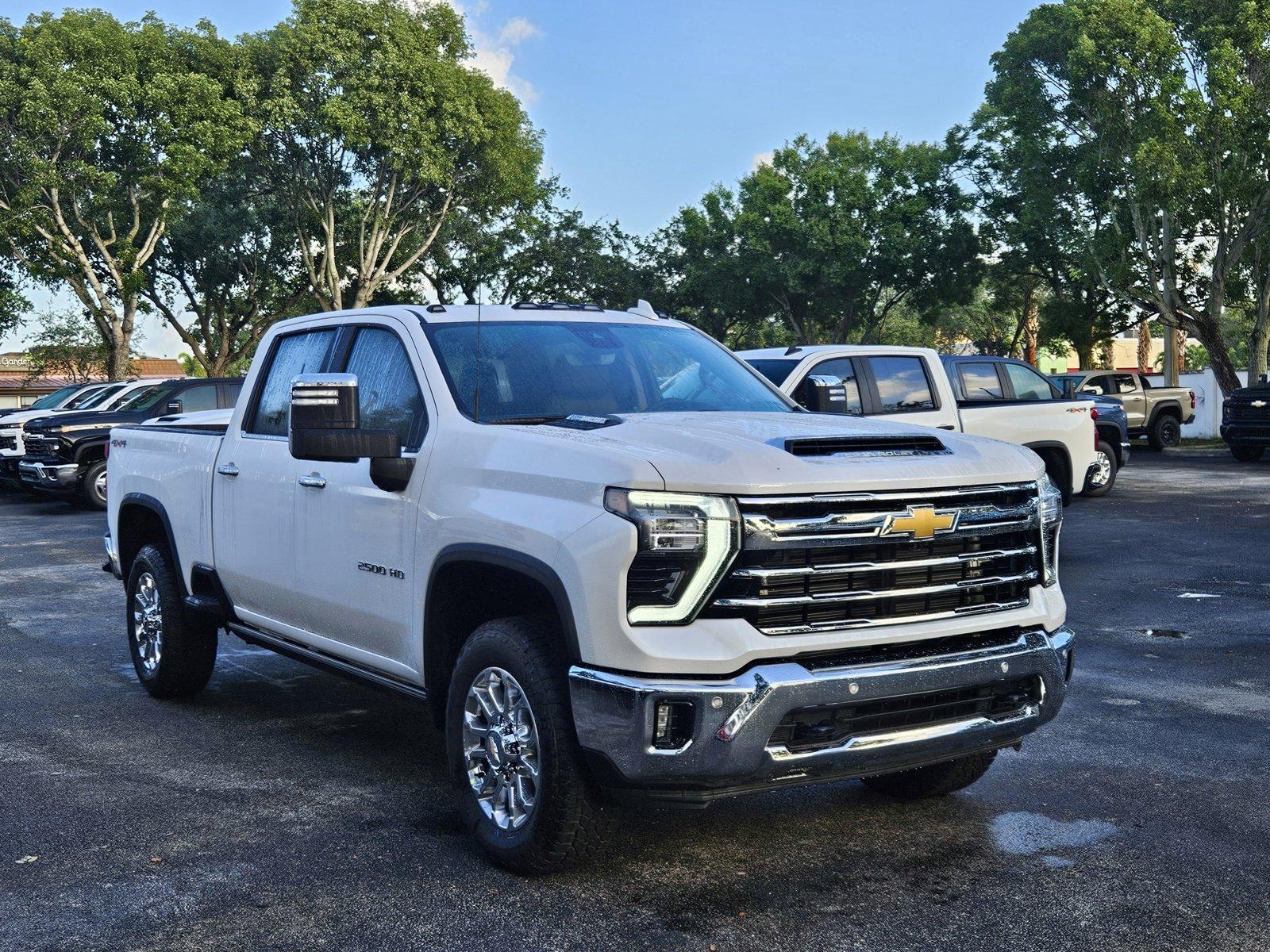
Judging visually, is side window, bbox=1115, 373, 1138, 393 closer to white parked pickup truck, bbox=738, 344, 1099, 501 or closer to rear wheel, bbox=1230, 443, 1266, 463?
rear wheel, bbox=1230, 443, 1266, 463

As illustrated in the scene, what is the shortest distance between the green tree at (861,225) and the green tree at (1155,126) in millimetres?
6890

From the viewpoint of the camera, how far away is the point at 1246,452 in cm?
2488

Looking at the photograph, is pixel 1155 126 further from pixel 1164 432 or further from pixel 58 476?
pixel 58 476

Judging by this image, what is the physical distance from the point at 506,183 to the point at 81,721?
1228 inches

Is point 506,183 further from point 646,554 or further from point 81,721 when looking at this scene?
point 646,554

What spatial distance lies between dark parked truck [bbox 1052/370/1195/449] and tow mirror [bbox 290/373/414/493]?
991 inches

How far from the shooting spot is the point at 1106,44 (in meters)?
31.5

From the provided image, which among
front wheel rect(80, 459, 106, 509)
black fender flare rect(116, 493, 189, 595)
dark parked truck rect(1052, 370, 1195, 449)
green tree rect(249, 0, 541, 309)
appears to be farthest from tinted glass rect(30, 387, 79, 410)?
dark parked truck rect(1052, 370, 1195, 449)

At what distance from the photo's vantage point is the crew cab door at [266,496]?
5742 millimetres

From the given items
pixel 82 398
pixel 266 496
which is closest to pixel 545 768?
pixel 266 496

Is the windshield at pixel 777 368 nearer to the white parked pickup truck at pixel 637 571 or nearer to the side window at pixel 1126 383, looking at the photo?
the white parked pickup truck at pixel 637 571

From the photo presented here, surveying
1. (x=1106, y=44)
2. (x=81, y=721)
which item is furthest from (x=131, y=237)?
(x=81, y=721)

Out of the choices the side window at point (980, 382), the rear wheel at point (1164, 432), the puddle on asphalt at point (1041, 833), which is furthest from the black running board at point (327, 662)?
the rear wheel at point (1164, 432)

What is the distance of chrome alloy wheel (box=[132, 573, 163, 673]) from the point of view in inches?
276
